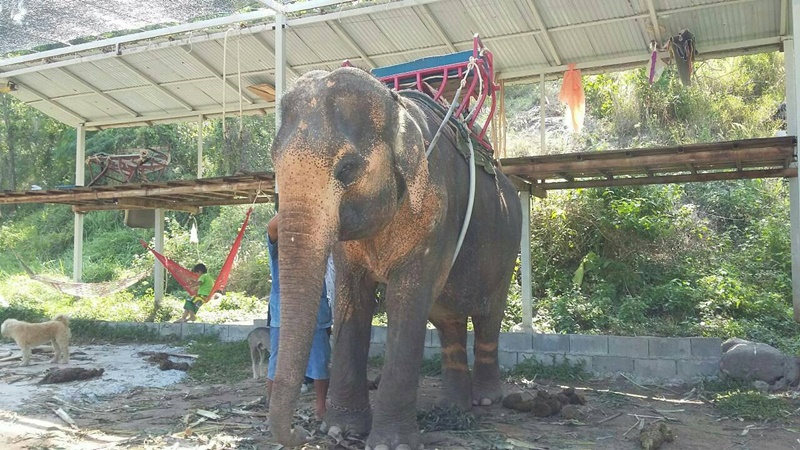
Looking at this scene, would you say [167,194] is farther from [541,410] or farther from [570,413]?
[570,413]

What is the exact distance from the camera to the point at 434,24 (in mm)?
8930

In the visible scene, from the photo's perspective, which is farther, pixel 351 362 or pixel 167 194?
pixel 167 194

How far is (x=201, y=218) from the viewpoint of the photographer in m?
21.3

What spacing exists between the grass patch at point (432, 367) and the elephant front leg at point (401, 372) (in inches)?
128

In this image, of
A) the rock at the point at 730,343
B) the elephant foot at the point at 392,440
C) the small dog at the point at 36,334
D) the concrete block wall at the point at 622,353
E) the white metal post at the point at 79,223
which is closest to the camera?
the elephant foot at the point at 392,440

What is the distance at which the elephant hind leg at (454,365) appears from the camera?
17.1 ft

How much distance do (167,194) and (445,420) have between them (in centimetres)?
668

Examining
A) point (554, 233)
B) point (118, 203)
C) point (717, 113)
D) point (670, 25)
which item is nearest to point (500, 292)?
point (670, 25)

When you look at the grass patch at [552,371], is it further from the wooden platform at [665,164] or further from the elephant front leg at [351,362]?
the elephant front leg at [351,362]

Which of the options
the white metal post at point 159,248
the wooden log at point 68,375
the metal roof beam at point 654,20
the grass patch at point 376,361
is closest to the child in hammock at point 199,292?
the white metal post at point 159,248

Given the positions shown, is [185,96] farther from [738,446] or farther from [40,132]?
[40,132]

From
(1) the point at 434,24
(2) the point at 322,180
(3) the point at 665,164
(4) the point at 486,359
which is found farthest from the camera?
(1) the point at 434,24

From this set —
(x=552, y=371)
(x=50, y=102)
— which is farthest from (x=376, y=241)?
(x=50, y=102)

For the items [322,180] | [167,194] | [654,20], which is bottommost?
[322,180]
